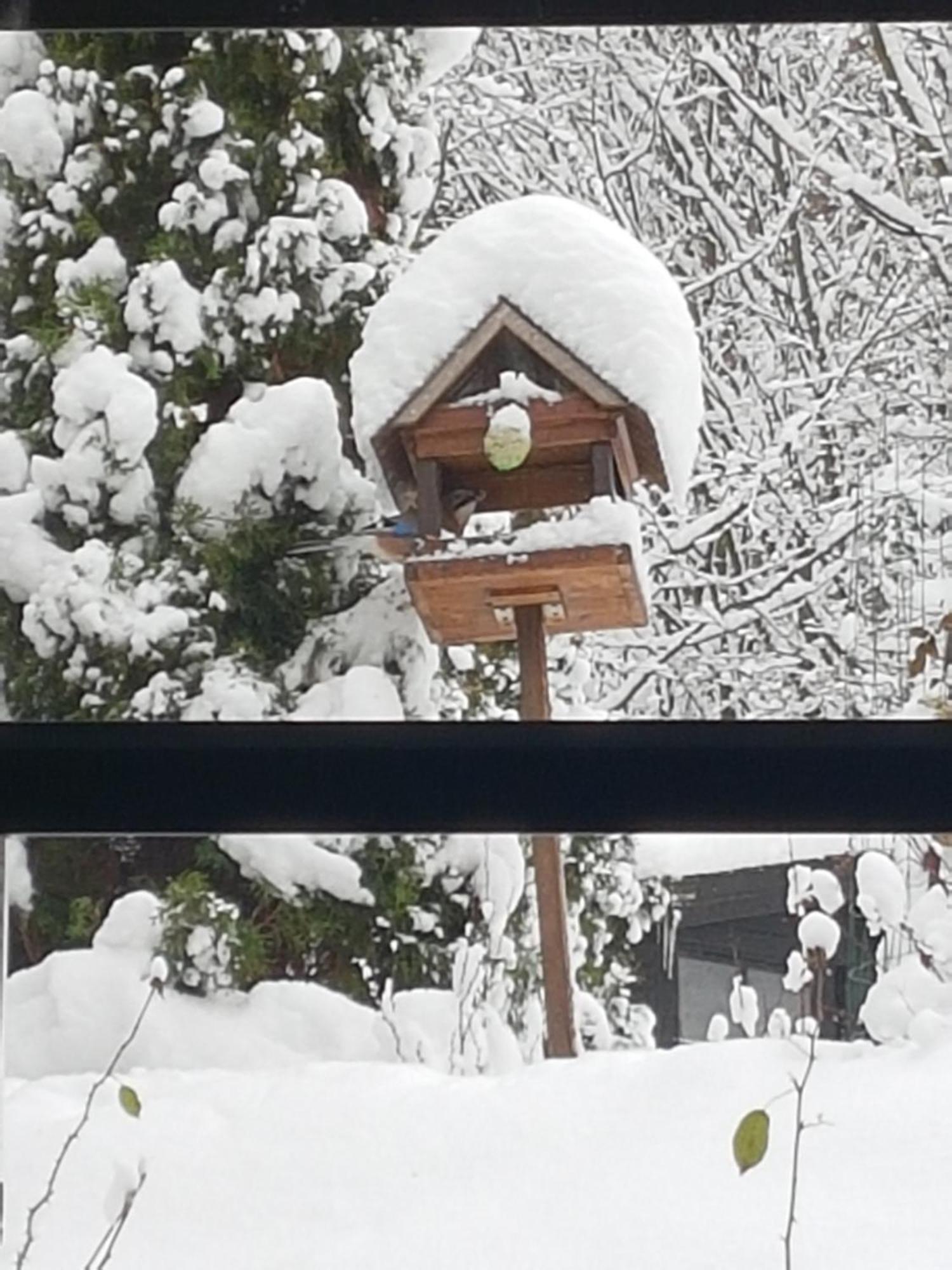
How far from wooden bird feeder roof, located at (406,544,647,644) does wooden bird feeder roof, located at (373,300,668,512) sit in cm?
5

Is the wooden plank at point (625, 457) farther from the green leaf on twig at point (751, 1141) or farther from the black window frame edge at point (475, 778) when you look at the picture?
the green leaf on twig at point (751, 1141)

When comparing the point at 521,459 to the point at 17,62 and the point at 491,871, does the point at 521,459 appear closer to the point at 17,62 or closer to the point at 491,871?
the point at 491,871

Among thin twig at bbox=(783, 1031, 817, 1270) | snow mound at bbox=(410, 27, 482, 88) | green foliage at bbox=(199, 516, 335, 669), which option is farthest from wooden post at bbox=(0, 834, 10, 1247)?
snow mound at bbox=(410, 27, 482, 88)

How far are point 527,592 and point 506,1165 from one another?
419 mm

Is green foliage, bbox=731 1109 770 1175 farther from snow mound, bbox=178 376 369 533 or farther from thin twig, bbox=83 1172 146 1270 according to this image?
snow mound, bbox=178 376 369 533

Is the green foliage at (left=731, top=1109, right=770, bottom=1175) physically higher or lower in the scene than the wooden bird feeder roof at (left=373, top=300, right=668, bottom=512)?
lower

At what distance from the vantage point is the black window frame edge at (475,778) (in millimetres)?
1092

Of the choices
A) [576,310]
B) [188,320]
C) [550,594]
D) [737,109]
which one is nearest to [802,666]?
[550,594]

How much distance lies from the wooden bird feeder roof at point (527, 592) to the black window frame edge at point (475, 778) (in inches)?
7.3

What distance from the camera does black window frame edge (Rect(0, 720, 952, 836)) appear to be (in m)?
1.09

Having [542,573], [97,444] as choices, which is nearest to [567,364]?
[542,573]

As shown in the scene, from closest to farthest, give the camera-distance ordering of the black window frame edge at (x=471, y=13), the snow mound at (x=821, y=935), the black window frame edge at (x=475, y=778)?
the black window frame edge at (x=475, y=778) < the black window frame edge at (x=471, y=13) < the snow mound at (x=821, y=935)

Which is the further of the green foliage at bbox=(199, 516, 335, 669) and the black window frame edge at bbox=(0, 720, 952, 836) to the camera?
the green foliage at bbox=(199, 516, 335, 669)

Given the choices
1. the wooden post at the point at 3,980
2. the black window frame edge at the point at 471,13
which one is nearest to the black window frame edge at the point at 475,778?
the wooden post at the point at 3,980
